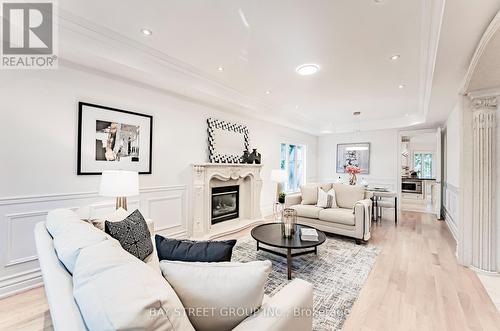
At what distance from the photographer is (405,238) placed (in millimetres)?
4180

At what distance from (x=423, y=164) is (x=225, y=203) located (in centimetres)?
1032

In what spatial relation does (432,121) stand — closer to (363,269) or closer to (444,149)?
(444,149)

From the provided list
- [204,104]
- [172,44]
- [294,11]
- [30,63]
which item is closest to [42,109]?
[30,63]

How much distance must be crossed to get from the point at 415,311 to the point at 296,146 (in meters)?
5.60

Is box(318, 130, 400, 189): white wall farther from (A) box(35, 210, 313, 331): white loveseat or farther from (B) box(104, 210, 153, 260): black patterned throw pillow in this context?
(B) box(104, 210, 153, 260): black patterned throw pillow

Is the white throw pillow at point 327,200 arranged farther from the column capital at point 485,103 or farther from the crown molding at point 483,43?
the crown molding at point 483,43

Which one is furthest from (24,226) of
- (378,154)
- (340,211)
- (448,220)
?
(378,154)

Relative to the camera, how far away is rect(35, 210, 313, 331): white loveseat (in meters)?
0.72

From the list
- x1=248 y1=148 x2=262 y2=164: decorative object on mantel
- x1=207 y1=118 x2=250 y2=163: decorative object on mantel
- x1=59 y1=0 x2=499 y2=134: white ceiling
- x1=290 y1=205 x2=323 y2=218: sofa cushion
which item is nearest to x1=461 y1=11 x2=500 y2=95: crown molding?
x1=59 y1=0 x2=499 y2=134: white ceiling

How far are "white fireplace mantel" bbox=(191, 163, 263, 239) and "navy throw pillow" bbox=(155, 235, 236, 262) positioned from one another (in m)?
2.56

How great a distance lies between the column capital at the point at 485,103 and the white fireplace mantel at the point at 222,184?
11.7 ft

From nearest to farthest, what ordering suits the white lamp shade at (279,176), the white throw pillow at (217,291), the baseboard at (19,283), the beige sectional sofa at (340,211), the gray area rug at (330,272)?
the white throw pillow at (217,291)
the gray area rug at (330,272)
the baseboard at (19,283)
the beige sectional sofa at (340,211)
the white lamp shade at (279,176)

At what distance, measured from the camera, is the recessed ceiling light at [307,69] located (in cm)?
320

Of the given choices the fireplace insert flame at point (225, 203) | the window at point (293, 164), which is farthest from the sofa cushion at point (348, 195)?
the window at point (293, 164)
